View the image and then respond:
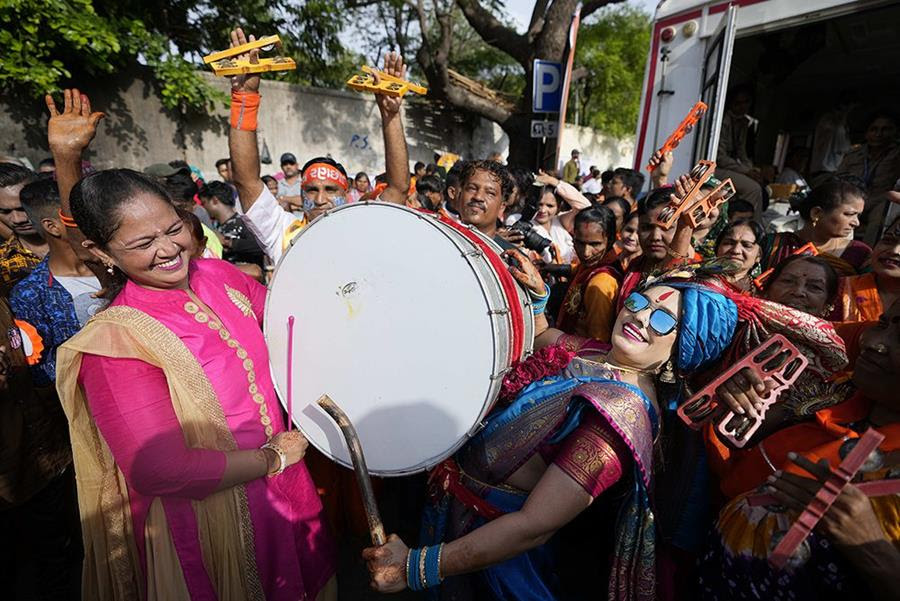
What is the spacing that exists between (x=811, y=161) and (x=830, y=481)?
8398mm

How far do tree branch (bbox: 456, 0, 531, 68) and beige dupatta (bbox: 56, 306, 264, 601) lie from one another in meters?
12.5

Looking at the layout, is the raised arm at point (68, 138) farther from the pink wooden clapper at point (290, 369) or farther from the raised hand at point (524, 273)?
the raised hand at point (524, 273)

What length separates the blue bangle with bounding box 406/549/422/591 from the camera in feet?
4.43

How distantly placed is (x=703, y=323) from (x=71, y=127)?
95.4 inches

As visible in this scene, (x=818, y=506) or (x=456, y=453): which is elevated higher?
(x=818, y=506)

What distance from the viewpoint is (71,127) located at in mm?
1822

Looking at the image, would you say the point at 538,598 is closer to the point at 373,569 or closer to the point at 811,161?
the point at 373,569

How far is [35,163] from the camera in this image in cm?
812

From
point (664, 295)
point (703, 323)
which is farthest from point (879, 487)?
point (664, 295)

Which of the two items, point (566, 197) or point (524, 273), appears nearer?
point (524, 273)

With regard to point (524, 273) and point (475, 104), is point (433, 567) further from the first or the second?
point (475, 104)

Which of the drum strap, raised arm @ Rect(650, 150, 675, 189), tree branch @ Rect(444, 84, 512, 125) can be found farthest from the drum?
tree branch @ Rect(444, 84, 512, 125)

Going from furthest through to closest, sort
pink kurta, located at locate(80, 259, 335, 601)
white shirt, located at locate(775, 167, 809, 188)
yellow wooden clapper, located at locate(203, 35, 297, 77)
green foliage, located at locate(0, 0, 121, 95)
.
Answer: green foliage, located at locate(0, 0, 121, 95), white shirt, located at locate(775, 167, 809, 188), yellow wooden clapper, located at locate(203, 35, 297, 77), pink kurta, located at locate(80, 259, 335, 601)

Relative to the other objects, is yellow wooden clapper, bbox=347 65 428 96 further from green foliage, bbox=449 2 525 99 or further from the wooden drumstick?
green foliage, bbox=449 2 525 99
